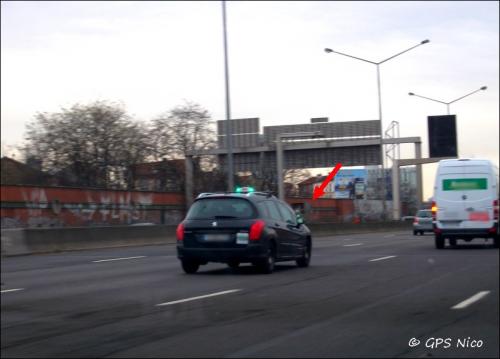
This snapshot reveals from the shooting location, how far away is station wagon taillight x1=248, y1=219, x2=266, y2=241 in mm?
16141

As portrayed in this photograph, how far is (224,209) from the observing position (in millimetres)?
16547

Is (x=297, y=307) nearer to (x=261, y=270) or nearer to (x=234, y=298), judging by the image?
(x=234, y=298)

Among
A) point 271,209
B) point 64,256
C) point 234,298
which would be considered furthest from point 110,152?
point 234,298

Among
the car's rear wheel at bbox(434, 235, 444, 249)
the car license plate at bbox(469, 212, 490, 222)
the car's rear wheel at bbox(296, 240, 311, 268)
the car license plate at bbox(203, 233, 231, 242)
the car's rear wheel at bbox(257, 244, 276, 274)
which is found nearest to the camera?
the car license plate at bbox(203, 233, 231, 242)

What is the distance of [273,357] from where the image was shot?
8109 millimetres

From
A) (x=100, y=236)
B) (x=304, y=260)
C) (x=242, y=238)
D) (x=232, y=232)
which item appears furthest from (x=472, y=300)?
(x=100, y=236)

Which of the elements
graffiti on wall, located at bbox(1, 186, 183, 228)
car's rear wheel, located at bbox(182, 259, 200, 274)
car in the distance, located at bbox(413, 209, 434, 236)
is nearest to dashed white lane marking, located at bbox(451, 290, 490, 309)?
car's rear wheel, located at bbox(182, 259, 200, 274)

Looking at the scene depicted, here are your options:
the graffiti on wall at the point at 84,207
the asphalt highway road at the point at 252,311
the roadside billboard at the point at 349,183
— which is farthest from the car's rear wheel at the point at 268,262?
the graffiti on wall at the point at 84,207

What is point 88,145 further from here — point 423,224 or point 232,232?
point 232,232

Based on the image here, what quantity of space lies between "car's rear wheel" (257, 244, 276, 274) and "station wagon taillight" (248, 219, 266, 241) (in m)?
0.50

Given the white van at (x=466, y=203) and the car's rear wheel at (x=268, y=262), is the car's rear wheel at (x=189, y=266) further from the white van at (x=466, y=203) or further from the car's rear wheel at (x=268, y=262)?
the white van at (x=466, y=203)

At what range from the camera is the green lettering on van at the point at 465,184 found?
1900 centimetres

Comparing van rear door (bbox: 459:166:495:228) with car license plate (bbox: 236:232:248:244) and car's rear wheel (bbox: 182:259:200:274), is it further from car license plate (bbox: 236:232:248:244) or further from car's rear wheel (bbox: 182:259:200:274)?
car's rear wheel (bbox: 182:259:200:274)

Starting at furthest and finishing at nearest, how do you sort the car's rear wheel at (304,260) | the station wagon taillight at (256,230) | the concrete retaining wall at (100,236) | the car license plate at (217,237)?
the concrete retaining wall at (100,236) → the car's rear wheel at (304,260) → the car license plate at (217,237) → the station wagon taillight at (256,230)
